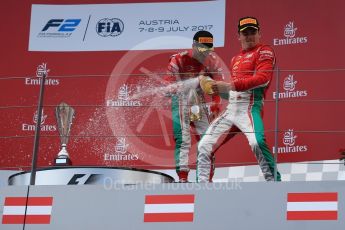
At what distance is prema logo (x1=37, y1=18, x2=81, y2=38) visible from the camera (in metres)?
4.57

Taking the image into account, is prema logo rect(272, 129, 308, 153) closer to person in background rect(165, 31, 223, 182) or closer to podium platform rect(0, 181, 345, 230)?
person in background rect(165, 31, 223, 182)

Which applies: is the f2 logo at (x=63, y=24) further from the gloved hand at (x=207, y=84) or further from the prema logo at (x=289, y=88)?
the gloved hand at (x=207, y=84)

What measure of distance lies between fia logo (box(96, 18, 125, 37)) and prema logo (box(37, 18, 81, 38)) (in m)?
Result: 0.12

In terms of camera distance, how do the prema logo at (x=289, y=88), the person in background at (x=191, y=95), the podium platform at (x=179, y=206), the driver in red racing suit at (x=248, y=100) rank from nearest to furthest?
the podium platform at (x=179, y=206)
the driver in red racing suit at (x=248, y=100)
the person in background at (x=191, y=95)
the prema logo at (x=289, y=88)

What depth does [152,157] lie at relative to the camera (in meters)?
4.23

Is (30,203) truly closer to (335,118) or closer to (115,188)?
(115,188)

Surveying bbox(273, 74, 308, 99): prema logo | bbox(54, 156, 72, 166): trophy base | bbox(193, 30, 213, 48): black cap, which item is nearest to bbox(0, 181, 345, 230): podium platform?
bbox(54, 156, 72, 166): trophy base

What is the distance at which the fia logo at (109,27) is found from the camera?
14.9ft

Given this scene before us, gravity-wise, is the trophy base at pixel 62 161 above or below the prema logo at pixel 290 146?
below

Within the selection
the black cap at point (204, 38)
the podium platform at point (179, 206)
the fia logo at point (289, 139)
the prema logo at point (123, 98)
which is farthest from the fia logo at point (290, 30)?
the podium platform at point (179, 206)

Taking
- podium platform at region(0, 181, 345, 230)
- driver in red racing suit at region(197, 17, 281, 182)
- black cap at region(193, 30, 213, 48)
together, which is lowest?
podium platform at region(0, 181, 345, 230)

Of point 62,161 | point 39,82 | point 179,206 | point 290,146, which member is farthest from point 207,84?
point 39,82

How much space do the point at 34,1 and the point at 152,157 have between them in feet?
3.75

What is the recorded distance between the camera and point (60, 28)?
4582 millimetres
